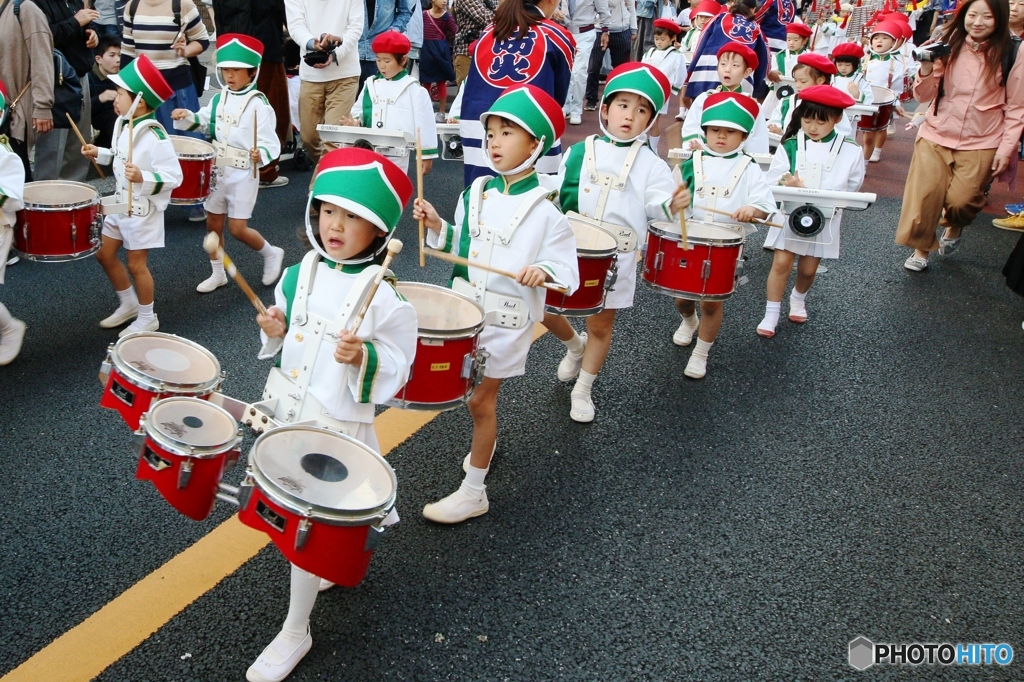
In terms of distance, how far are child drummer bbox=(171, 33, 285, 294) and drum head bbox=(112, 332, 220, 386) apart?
2820mm

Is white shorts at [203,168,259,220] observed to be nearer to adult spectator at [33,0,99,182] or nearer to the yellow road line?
adult spectator at [33,0,99,182]

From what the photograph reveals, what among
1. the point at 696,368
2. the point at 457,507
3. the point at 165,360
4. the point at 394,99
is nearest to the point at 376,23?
the point at 394,99

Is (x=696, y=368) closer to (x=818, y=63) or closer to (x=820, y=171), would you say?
(x=820, y=171)

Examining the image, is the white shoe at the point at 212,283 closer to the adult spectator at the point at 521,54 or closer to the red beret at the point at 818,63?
the adult spectator at the point at 521,54

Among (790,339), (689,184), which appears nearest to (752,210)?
(689,184)

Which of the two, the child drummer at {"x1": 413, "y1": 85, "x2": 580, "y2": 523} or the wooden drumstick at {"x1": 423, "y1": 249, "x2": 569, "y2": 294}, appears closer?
the wooden drumstick at {"x1": 423, "y1": 249, "x2": 569, "y2": 294}

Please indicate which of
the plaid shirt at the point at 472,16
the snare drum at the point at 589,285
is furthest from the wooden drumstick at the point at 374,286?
the plaid shirt at the point at 472,16

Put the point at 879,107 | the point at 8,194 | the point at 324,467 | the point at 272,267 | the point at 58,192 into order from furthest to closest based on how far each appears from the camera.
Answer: the point at 879,107
the point at 272,267
the point at 58,192
the point at 8,194
the point at 324,467

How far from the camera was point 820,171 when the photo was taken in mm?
5586

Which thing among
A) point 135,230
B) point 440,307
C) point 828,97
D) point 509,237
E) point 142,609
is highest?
point 828,97

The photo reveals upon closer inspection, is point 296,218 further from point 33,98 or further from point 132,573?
point 132,573

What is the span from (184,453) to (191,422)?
0.72ft

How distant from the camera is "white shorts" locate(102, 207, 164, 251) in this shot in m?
4.81

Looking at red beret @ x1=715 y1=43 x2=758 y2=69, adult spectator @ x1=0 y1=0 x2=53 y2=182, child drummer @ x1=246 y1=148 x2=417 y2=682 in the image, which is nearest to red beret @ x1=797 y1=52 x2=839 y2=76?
red beret @ x1=715 y1=43 x2=758 y2=69
